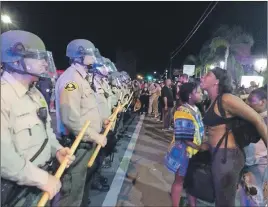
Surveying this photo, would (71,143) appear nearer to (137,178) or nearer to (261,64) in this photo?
(137,178)

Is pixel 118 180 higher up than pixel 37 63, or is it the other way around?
pixel 37 63

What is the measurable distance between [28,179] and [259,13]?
91.9ft

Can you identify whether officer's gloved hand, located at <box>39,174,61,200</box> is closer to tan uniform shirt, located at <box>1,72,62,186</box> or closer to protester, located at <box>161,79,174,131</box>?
tan uniform shirt, located at <box>1,72,62,186</box>

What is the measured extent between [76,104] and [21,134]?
1300 mm

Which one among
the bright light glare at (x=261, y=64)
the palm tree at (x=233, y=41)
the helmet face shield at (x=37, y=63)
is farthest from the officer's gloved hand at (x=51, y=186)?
the palm tree at (x=233, y=41)

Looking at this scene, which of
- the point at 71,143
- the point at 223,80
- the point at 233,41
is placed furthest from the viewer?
the point at 233,41

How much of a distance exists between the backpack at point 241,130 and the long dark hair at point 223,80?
0.60 feet

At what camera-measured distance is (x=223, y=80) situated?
348 centimetres

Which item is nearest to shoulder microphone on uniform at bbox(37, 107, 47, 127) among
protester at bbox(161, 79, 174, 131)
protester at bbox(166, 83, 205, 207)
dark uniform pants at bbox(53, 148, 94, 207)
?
dark uniform pants at bbox(53, 148, 94, 207)

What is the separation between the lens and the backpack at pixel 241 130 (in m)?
3.21

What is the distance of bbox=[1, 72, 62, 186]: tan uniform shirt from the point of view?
7.08 feet

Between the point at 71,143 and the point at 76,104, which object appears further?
the point at 71,143

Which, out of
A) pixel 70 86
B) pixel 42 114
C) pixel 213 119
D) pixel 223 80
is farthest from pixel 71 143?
pixel 223 80

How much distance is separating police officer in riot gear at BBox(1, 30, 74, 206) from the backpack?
1605 mm
